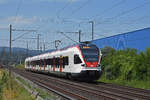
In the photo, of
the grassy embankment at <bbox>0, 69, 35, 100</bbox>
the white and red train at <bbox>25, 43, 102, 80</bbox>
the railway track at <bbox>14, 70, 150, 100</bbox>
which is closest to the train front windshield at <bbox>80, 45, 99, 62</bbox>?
the white and red train at <bbox>25, 43, 102, 80</bbox>

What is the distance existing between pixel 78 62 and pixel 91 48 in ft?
5.65

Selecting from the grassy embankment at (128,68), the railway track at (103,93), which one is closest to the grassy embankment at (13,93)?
the railway track at (103,93)

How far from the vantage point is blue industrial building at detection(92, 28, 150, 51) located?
29328 millimetres

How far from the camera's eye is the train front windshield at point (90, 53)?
22.0 meters

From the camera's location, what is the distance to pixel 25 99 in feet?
43.7

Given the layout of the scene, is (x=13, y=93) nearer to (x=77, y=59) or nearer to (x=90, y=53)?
(x=77, y=59)

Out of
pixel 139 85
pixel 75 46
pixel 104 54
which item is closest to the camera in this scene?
pixel 139 85

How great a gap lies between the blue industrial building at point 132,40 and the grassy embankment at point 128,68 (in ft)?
15.0

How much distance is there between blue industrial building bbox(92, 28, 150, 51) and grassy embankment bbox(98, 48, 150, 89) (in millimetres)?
4573

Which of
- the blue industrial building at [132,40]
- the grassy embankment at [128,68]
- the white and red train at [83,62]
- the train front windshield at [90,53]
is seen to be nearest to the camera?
the grassy embankment at [128,68]

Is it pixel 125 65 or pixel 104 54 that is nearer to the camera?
pixel 125 65

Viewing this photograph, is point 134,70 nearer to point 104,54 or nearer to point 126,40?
point 104,54

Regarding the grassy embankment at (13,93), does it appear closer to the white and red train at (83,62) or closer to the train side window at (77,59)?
the white and red train at (83,62)

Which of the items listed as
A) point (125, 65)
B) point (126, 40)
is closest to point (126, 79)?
point (125, 65)
